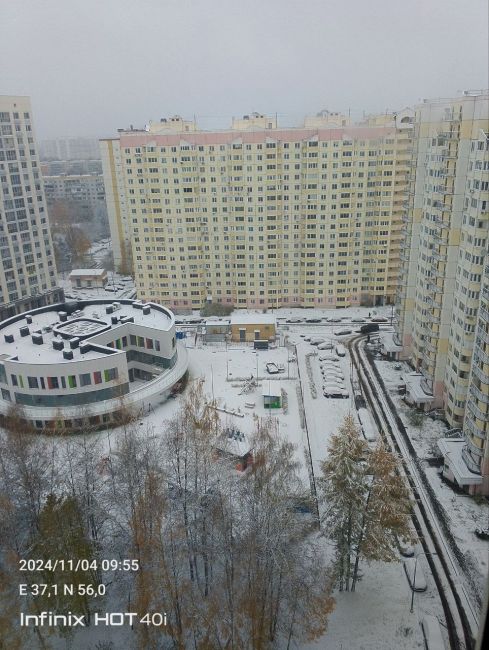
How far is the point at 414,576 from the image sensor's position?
29.8ft

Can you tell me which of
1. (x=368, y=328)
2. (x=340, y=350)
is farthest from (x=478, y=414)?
(x=368, y=328)

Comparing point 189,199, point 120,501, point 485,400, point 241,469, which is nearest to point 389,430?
point 485,400

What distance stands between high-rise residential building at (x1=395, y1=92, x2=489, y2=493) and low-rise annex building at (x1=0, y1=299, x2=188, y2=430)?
8244 millimetres

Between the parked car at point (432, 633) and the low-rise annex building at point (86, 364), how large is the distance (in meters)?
8.80

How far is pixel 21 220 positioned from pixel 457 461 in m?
20.6

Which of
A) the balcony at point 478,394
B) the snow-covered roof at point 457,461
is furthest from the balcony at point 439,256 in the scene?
the snow-covered roof at point 457,461

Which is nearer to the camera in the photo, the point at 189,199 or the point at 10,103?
the point at 10,103

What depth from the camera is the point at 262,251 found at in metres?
23.2

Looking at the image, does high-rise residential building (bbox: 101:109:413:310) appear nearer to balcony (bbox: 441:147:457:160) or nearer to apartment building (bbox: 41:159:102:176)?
balcony (bbox: 441:147:457:160)

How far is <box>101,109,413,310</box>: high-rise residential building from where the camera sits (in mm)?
21938

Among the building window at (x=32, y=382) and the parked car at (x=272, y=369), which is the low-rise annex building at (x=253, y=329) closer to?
the parked car at (x=272, y=369)

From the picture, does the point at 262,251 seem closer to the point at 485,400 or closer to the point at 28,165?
the point at 28,165

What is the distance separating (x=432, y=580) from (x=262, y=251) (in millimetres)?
16466

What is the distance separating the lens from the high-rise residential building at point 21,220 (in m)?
21.4
